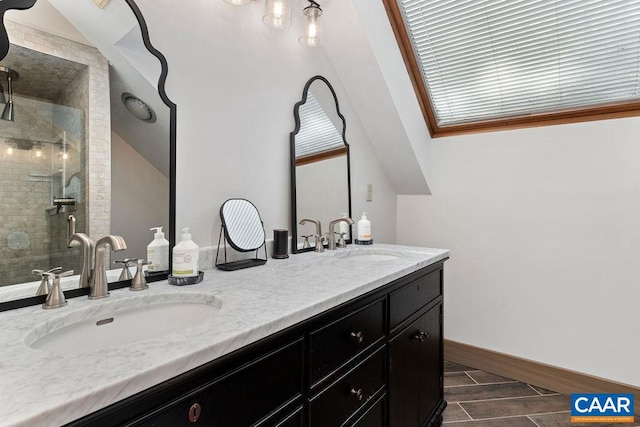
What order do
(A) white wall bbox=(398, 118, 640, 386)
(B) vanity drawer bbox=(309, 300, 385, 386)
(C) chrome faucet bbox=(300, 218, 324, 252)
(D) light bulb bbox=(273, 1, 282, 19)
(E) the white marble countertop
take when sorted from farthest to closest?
(A) white wall bbox=(398, 118, 640, 386), (C) chrome faucet bbox=(300, 218, 324, 252), (D) light bulb bbox=(273, 1, 282, 19), (B) vanity drawer bbox=(309, 300, 385, 386), (E) the white marble countertop

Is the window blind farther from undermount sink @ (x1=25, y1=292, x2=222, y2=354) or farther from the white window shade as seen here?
undermount sink @ (x1=25, y1=292, x2=222, y2=354)

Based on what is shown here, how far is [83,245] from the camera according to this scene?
990 mm

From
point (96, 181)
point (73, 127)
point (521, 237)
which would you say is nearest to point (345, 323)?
point (96, 181)

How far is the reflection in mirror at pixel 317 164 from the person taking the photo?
1820mm

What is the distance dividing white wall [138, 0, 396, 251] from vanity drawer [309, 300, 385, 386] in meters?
0.65

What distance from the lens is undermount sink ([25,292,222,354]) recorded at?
2.64ft

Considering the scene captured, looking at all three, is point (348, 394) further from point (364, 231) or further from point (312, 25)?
point (312, 25)

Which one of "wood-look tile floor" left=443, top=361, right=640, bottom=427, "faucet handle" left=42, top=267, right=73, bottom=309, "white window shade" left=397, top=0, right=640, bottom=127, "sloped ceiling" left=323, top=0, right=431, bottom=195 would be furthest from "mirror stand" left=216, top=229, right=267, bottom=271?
"white window shade" left=397, top=0, right=640, bottom=127

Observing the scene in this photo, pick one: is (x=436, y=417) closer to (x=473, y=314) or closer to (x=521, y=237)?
(x=473, y=314)

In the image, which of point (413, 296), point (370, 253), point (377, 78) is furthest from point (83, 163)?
point (377, 78)

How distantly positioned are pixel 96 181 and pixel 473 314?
2.41 metres

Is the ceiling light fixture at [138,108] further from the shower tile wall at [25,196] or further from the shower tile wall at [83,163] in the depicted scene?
the shower tile wall at [25,196]

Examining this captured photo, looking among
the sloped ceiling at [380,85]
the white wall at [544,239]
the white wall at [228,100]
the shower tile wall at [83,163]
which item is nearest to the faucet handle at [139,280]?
the shower tile wall at [83,163]

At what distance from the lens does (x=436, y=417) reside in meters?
1.80
